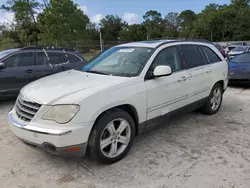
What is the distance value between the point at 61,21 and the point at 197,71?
2015cm

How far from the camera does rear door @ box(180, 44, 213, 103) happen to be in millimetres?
4379

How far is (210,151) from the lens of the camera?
3553 mm

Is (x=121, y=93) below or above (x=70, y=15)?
below

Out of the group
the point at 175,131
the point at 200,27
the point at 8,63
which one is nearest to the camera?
the point at 175,131

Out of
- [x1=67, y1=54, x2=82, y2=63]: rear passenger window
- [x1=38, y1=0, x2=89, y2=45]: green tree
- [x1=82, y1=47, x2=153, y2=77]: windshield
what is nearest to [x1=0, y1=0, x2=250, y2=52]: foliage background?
[x1=38, y1=0, x2=89, y2=45]: green tree

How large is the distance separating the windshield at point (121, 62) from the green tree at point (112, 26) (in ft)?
205

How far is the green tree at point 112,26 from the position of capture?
68.0 m

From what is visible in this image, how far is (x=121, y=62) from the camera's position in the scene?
3922 millimetres

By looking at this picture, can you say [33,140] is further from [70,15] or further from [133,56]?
[70,15]

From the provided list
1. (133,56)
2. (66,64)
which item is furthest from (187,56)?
(66,64)

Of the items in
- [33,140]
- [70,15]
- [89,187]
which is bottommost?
[89,187]

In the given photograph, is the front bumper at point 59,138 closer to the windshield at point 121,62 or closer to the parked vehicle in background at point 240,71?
the windshield at point 121,62

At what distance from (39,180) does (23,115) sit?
0.83m

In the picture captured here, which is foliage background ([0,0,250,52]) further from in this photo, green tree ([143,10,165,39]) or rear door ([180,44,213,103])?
rear door ([180,44,213,103])
